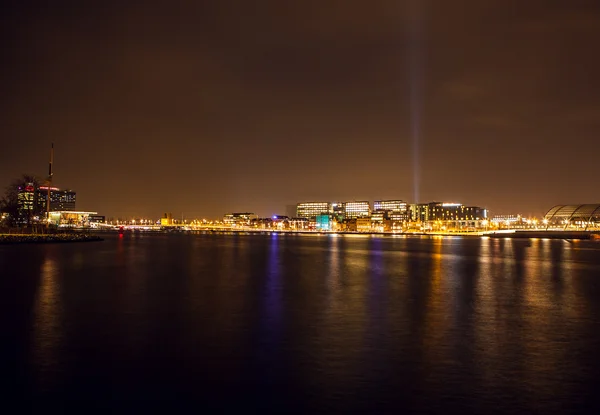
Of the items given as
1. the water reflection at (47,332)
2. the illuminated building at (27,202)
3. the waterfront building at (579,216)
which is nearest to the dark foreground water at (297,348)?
the water reflection at (47,332)

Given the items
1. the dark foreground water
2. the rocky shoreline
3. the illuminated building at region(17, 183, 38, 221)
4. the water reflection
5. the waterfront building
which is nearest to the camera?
the dark foreground water

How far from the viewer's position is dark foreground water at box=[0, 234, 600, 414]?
29.2ft

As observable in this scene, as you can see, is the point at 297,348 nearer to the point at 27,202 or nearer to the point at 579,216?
→ the point at 27,202

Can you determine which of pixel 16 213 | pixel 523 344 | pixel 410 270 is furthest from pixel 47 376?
pixel 16 213

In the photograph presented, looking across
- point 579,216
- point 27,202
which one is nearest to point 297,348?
point 27,202

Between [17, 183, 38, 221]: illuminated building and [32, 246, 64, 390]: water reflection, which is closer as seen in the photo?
[32, 246, 64, 390]: water reflection

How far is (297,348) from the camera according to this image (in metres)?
12.5

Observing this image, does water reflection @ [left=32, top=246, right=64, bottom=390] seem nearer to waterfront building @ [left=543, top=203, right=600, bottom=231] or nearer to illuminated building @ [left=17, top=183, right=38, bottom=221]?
illuminated building @ [left=17, top=183, right=38, bottom=221]

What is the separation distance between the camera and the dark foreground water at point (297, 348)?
8906mm

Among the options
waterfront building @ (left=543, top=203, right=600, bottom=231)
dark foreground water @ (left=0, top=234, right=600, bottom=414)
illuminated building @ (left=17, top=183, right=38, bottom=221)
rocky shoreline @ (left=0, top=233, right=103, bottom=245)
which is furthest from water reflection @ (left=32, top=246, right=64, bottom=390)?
waterfront building @ (left=543, top=203, right=600, bottom=231)

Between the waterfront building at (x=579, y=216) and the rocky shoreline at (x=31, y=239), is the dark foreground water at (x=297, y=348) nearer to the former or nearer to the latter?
the rocky shoreline at (x=31, y=239)

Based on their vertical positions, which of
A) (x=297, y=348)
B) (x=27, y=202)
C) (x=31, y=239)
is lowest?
(x=297, y=348)

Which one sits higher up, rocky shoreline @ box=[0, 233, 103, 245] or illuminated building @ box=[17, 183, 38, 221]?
illuminated building @ box=[17, 183, 38, 221]

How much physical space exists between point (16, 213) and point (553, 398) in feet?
257
